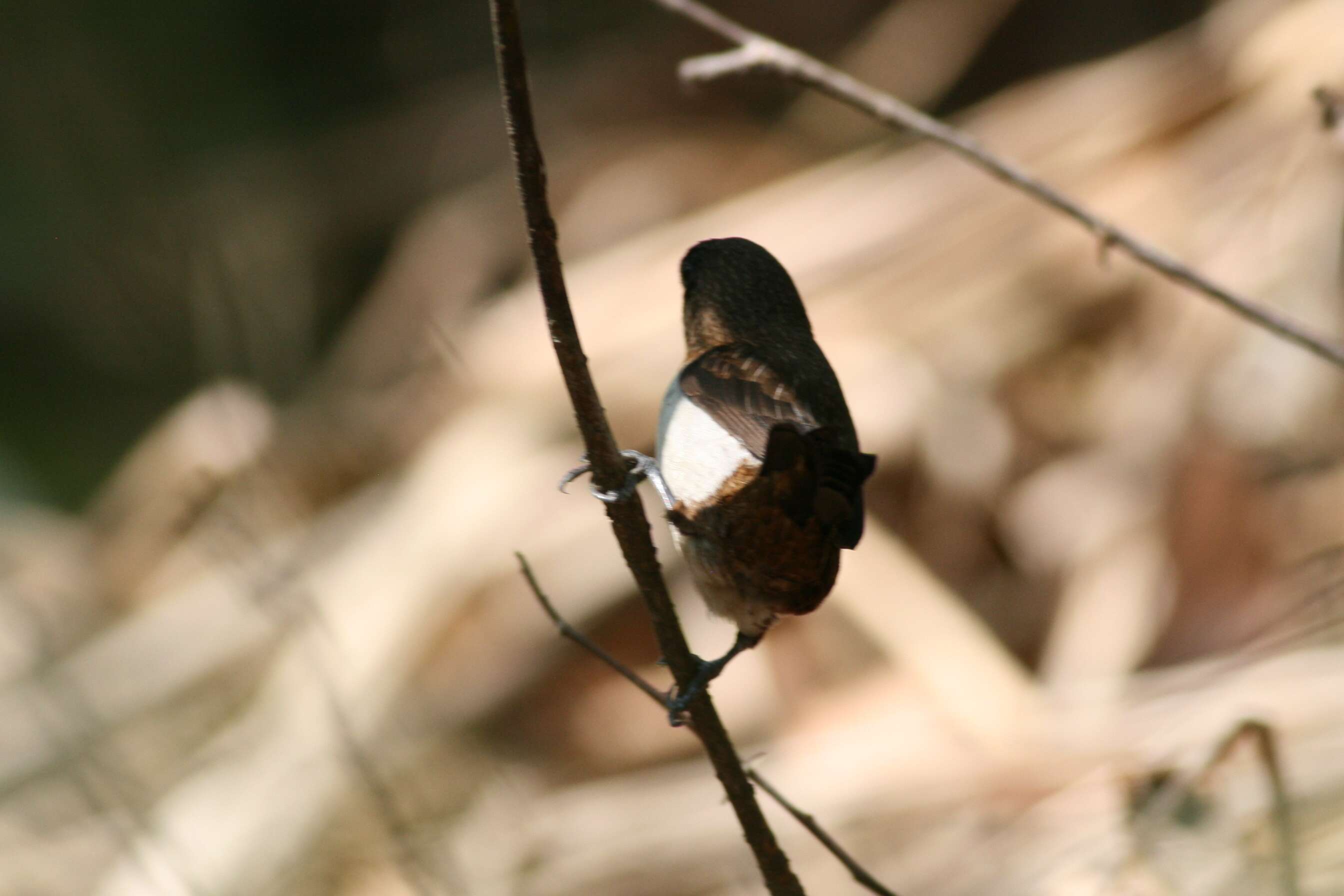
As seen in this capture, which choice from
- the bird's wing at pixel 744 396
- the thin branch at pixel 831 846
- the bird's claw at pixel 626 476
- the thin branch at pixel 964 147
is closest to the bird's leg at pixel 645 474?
the bird's claw at pixel 626 476

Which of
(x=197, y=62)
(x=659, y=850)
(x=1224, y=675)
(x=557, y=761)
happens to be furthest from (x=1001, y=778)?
(x=197, y=62)

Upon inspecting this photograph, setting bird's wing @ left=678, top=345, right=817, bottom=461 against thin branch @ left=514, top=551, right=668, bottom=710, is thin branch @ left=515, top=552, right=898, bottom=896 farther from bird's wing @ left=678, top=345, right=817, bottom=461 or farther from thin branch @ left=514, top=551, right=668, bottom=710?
bird's wing @ left=678, top=345, right=817, bottom=461

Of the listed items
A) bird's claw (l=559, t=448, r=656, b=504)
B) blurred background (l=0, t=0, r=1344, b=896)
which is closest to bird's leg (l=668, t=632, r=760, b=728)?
bird's claw (l=559, t=448, r=656, b=504)

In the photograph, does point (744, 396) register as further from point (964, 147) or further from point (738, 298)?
point (964, 147)

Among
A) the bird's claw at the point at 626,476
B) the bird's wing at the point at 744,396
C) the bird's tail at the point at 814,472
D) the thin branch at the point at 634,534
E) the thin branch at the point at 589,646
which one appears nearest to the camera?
the thin branch at the point at 634,534

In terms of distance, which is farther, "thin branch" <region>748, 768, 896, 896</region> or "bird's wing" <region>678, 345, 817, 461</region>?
"bird's wing" <region>678, 345, 817, 461</region>

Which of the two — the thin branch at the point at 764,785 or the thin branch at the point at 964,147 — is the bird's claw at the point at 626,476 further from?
the thin branch at the point at 964,147

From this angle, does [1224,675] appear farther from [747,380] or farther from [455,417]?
[455,417]

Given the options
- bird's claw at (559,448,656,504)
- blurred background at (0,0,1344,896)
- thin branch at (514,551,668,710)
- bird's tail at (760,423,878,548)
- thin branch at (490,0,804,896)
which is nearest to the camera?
thin branch at (490,0,804,896)
